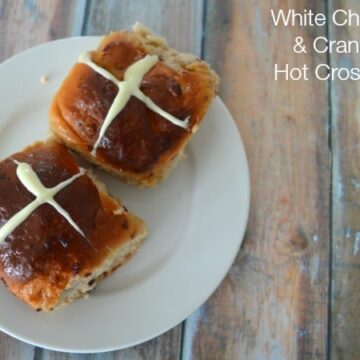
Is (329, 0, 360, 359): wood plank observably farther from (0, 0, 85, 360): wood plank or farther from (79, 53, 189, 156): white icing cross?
(0, 0, 85, 360): wood plank

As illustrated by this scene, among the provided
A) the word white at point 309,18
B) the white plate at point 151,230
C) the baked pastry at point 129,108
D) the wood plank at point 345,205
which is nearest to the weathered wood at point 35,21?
the white plate at point 151,230

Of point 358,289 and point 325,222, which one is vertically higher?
point 325,222

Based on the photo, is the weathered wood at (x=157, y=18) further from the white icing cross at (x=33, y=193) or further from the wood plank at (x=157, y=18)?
the white icing cross at (x=33, y=193)

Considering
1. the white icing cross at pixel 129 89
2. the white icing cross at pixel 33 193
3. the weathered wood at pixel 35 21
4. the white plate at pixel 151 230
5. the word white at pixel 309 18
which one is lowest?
the white plate at pixel 151 230

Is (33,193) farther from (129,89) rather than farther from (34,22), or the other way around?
(34,22)

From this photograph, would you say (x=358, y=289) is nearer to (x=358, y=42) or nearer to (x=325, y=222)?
(x=325, y=222)

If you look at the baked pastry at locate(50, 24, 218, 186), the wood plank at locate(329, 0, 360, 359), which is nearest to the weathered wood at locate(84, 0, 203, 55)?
the baked pastry at locate(50, 24, 218, 186)

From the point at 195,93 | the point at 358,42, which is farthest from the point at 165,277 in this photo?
the point at 358,42
